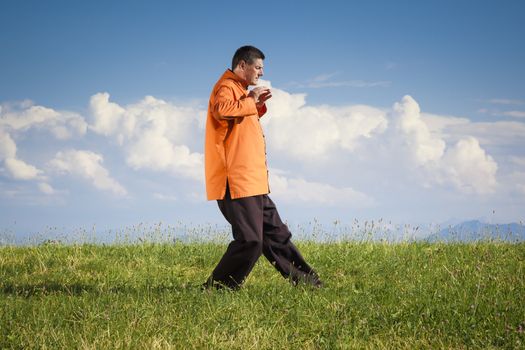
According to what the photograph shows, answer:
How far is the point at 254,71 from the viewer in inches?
263

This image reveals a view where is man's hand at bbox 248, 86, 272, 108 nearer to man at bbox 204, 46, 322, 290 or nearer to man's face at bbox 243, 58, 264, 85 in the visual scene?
man at bbox 204, 46, 322, 290

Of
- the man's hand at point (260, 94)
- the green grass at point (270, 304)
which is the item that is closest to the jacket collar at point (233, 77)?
the man's hand at point (260, 94)

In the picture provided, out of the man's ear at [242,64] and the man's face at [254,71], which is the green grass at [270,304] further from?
the man's ear at [242,64]

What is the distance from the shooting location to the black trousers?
650cm

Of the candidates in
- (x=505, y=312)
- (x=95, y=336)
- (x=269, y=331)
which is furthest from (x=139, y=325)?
(x=505, y=312)

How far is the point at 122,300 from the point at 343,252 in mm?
4039

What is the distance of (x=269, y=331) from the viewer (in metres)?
5.29

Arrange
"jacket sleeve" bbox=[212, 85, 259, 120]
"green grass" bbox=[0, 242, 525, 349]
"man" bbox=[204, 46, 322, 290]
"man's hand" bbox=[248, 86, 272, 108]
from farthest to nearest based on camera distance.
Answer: "man's hand" bbox=[248, 86, 272, 108] → "man" bbox=[204, 46, 322, 290] → "jacket sleeve" bbox=[212, 85, 259, 120] → "green grass" bbox=[0, 242, 525, 349]

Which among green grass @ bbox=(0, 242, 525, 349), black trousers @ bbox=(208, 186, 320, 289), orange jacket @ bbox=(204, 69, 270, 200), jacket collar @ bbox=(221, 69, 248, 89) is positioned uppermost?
jacket collar @ bbox=(221, 69, 248, 89)

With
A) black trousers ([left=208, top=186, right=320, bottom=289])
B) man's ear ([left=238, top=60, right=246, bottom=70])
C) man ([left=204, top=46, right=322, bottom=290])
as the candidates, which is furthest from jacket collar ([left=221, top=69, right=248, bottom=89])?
black trousers ([left=208, top=186, right=320, bottom=289])

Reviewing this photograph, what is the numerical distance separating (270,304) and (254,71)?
8.23 feet

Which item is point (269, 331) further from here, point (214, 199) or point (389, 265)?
point (389, 265)

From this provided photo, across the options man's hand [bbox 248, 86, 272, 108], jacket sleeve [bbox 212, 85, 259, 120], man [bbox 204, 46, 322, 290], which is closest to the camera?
jacket sleeve [bbox 212, 85, 259, 120]

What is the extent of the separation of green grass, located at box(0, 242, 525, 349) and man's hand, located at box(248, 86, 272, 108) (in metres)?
2.09
